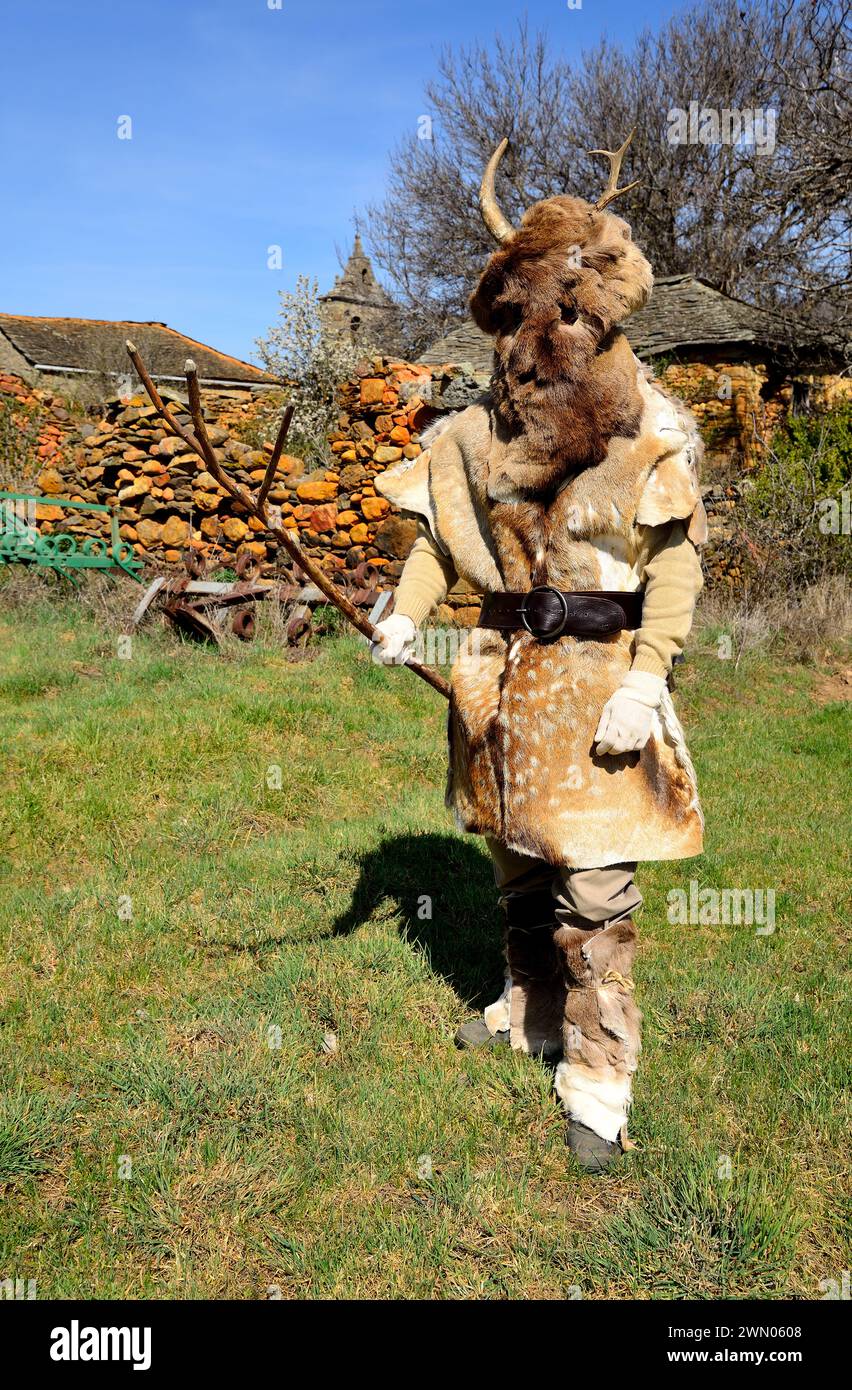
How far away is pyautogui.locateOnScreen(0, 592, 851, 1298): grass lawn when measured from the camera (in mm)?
2150

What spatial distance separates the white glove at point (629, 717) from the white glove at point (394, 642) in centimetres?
62

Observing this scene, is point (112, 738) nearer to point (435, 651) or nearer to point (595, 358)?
point (435, 651)

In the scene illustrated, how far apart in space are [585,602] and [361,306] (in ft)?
98.8

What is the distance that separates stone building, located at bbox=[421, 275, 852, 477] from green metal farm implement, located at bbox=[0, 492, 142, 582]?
5215mm

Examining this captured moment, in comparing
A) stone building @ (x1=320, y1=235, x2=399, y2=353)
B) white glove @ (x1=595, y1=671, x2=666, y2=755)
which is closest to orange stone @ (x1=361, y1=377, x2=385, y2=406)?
white glove @ (x1=595, y1=671, x2=666, y2=755)

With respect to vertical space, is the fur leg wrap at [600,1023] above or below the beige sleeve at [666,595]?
below

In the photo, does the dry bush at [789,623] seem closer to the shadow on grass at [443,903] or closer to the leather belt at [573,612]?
the shadow on grass at [443,903]

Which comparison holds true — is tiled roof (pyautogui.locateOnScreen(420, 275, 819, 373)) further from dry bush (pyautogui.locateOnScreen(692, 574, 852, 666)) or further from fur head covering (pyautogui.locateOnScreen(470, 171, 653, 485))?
fur head covering (pyautogui.locateOnScreen(470, 171, 653, 485))

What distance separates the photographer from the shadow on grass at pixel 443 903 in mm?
3398

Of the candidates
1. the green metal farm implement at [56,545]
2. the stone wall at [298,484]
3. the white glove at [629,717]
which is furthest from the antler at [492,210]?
the green metal farm implement at [56,545]

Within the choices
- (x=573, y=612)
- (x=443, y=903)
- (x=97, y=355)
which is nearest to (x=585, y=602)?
(x=573, y=612)

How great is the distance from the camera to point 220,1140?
246 cm

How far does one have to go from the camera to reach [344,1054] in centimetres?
286

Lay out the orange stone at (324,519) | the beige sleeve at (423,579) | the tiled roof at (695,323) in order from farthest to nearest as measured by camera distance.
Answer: the tiled roof at (695,323), the orange stone at (324,519), the beige sleeve at (423,579)
